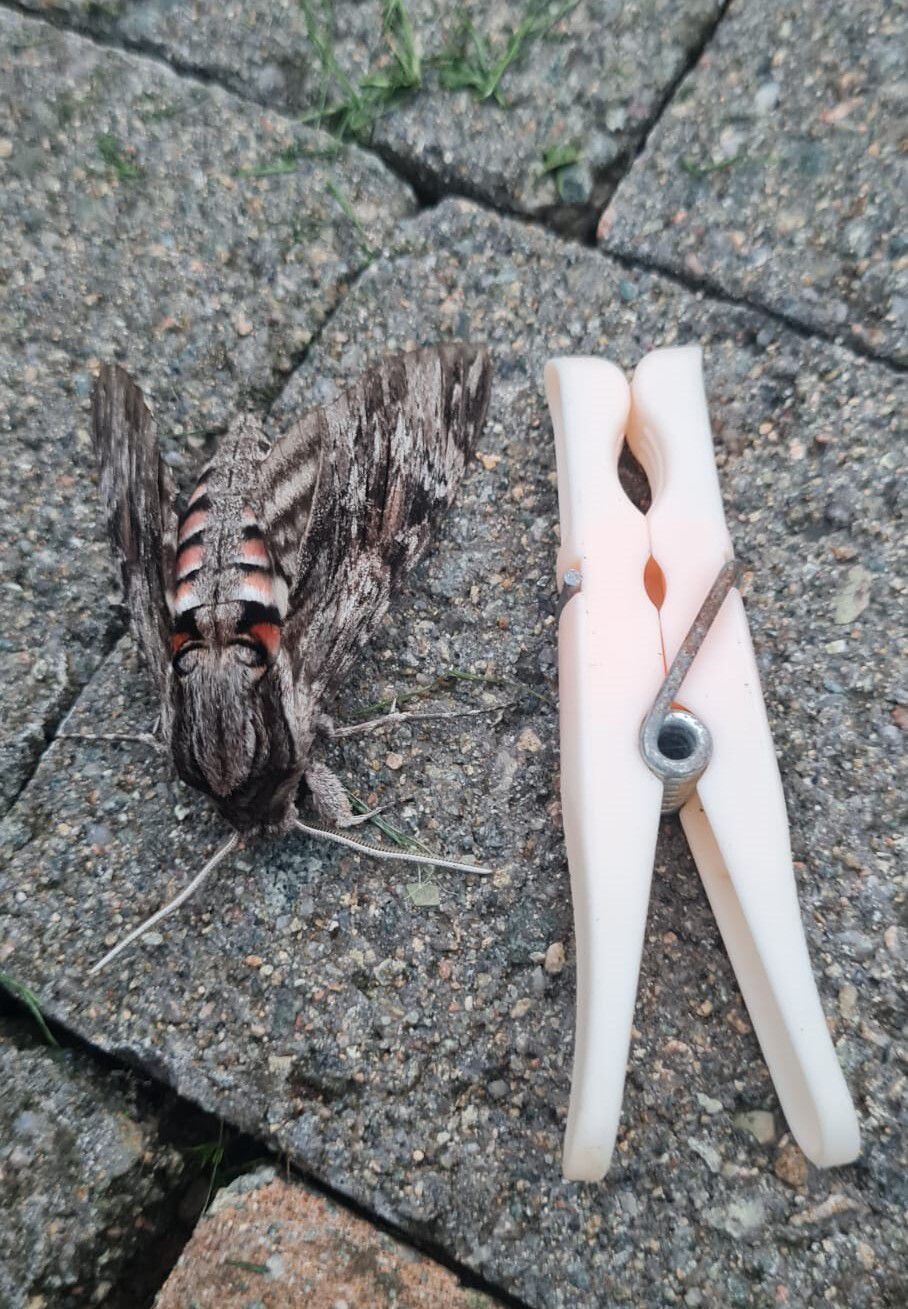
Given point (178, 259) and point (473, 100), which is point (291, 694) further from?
point (473, 100)

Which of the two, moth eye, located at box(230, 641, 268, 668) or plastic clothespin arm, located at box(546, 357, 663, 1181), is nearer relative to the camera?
plastic clothespin arm, located at box(546, 357, 663, 1181)

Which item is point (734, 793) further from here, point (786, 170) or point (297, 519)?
point (786, 170)

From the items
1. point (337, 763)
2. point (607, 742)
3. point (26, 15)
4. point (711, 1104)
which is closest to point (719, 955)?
point (711, 1104)

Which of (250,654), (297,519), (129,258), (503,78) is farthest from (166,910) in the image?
(503,78)

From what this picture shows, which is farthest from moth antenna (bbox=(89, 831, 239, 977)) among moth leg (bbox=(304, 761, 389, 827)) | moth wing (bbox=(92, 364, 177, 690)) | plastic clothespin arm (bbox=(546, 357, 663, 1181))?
plastic clothespin arm (bbox=(546, 357, 663, 1181))

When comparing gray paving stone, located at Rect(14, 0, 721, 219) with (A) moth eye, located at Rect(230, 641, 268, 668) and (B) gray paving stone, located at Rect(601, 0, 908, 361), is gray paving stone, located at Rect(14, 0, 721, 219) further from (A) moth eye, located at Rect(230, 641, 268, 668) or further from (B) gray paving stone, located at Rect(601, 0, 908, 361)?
(A) moth eye, located at Rect(230, 641, 268, 668)

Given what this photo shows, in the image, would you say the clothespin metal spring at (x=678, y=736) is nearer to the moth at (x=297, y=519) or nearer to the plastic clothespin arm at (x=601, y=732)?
the plastic clothespin arm at (x=601, y=732)
